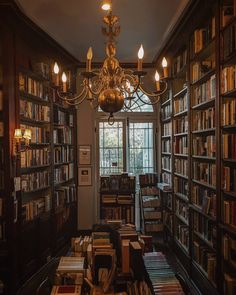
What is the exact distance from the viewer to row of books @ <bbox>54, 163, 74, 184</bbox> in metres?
5.33

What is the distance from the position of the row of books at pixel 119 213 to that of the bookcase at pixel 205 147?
1111mm

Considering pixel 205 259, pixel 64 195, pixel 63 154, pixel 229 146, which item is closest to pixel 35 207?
pixel 64 195

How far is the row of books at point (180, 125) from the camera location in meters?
4.45

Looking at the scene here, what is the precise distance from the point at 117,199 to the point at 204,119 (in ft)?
9.89

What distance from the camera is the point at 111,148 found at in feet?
21.6

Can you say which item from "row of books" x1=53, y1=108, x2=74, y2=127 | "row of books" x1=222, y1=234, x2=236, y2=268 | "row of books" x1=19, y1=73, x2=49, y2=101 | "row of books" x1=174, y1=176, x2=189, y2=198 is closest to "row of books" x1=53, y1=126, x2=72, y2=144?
"row of books" x1=53, y1=108, x2=74, y2=127

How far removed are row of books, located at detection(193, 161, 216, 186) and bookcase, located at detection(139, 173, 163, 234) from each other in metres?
2.12

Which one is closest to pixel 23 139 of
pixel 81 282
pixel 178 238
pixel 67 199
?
pixel 67 199

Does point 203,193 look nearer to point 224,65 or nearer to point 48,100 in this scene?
point 224,65

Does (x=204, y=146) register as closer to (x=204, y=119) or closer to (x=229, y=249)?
(x=204, y=119)

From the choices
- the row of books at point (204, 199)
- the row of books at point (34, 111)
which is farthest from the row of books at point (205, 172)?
the row of books at point (34, 111)

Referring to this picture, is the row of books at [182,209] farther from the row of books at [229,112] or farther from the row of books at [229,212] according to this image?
the row of books at [229,112]

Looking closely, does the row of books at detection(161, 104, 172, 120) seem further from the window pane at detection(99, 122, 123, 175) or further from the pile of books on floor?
the pile of books on floor

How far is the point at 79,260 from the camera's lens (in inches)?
93.5
